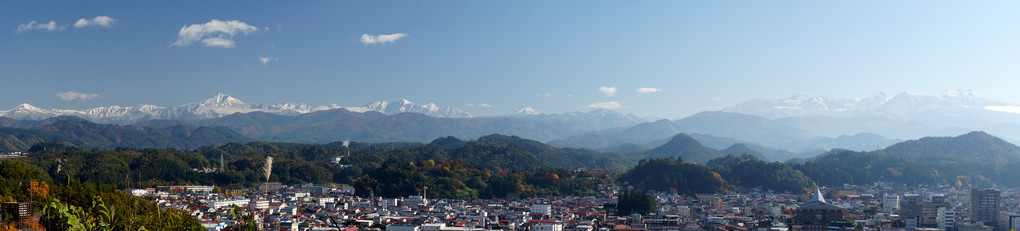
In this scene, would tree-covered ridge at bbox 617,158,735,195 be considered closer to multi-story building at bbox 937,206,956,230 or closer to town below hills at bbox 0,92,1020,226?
town below hills at bbox 0,92,1020,226

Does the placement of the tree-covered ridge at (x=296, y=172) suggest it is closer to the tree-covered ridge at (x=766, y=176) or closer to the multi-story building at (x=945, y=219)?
the tree-covered ridge at (x=766, y=176)

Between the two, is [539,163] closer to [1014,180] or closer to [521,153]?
[521,153]

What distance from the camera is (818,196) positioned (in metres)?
43.6

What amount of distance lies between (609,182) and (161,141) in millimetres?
98434

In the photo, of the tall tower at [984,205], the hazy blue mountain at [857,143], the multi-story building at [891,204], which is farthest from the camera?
the hazy blue mountain at [857,143]

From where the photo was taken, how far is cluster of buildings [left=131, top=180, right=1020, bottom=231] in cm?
3275

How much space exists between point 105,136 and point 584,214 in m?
108

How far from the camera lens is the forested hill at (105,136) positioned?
350 ft

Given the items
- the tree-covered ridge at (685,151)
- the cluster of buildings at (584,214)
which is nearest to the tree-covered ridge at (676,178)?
the cluster of buildings at (584,214)

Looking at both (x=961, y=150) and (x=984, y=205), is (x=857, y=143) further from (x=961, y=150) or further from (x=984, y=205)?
(x=984, y=205)

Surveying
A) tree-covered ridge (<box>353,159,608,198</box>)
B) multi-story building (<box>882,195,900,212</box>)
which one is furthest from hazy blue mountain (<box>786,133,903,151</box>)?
tree-covered ridge (<box>353,159,608,198</box>)

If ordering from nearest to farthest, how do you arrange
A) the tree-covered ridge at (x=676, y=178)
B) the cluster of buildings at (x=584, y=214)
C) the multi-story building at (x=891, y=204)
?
the cluster of buildings at (x=584, y=214)
the multi-story building at (x=891, y=204)
the tree-covered ridge at (x=676, y=178)

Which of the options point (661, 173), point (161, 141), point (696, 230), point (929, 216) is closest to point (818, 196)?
point (929, 216)

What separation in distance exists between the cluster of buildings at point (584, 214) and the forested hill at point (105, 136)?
2649 inches
